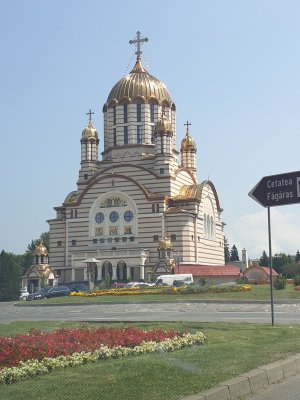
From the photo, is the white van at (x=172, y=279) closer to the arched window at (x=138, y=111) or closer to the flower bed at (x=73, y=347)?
the arched window at (x=138, y=111)

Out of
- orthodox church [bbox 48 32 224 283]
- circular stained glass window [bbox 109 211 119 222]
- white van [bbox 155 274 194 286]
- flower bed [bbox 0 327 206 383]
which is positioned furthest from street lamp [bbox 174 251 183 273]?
flower bed [bbox 0 327 206 383]

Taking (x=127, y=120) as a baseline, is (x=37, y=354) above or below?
below

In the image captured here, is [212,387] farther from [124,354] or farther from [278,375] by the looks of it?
[124,354]

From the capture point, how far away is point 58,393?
26.0 ft

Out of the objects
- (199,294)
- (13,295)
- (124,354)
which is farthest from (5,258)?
(124,354)

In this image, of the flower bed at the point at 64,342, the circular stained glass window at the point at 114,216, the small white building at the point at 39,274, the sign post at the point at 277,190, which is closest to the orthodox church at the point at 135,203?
the circular stained glass window at the point at 114,216

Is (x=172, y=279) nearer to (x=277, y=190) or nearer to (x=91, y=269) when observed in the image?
(x=91, y=269)

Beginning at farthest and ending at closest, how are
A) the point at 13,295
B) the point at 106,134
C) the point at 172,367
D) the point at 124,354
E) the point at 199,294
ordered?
the point at 106,134 → the point at 13,295 → the point at 199,294 → the point at 124,354 → the point at 172,367

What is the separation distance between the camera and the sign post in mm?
14852

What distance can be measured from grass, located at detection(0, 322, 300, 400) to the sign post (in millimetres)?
3891

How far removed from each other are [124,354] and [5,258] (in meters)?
Answer: 61.5

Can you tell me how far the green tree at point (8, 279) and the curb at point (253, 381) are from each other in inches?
2288

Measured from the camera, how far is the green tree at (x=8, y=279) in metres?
65.8

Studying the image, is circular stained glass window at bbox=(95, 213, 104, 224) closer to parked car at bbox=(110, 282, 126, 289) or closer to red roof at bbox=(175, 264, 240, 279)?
parked car at bbox=(110, 282, 126, 289)
